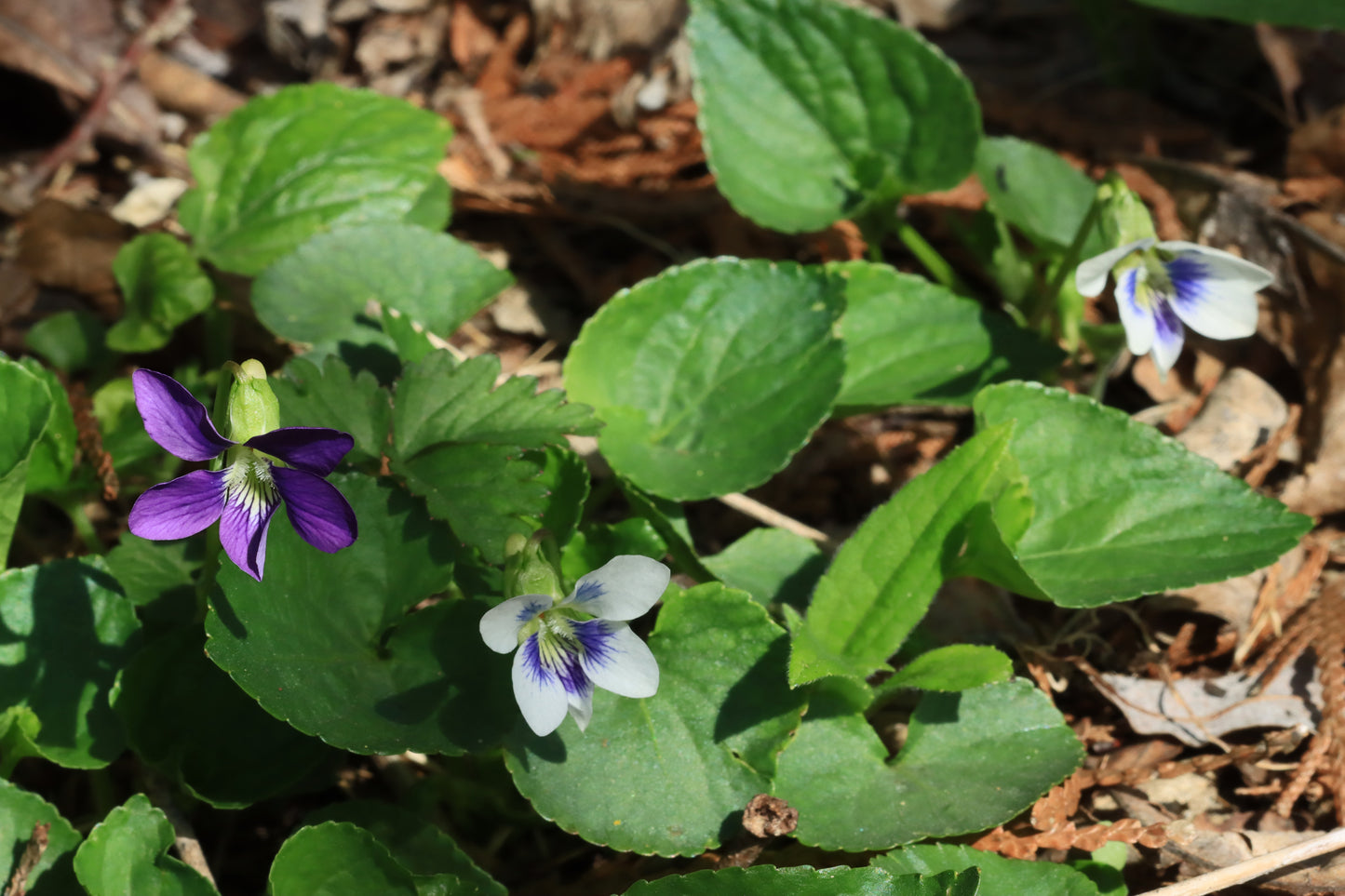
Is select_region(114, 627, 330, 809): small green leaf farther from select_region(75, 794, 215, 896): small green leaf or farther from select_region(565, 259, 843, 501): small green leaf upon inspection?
select_region(565, 259, 843, 501): small green leaf

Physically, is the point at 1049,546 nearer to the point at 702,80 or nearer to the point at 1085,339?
the point at 1085,339

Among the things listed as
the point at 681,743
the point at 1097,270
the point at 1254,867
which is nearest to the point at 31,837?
the point at 681,743

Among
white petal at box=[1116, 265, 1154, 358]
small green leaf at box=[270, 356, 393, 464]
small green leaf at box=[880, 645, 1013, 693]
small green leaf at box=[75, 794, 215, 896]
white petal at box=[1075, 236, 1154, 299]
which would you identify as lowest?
small green leaf at box=[75, 794, 215, 896]

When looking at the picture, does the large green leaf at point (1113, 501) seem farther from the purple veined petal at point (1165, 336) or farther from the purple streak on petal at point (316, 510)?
the purple streak on petal at point (316, 510)

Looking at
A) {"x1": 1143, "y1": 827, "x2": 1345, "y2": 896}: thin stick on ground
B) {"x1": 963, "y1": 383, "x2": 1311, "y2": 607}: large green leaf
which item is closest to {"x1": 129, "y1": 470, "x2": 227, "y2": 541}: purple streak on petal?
{"x1": 963, "y1": 383, "x2": 1311, "y2": 607}: large green leaf

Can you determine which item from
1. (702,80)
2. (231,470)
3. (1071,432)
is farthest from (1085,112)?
(231,470)

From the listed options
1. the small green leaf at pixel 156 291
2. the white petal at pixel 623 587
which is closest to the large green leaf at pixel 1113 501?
the white petal at pixel 623 587

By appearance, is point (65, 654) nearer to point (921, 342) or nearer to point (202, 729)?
point (202, 729)
